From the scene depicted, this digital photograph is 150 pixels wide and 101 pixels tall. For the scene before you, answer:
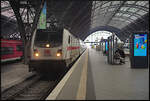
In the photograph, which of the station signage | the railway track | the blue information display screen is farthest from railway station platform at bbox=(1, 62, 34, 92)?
the blue information display screen

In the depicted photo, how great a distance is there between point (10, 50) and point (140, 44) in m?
12.3

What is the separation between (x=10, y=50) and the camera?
1656 centimetres

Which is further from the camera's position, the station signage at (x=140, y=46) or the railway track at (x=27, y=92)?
the station signage at (x=140, y=46)

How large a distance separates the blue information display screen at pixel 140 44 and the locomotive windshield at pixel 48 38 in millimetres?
4292

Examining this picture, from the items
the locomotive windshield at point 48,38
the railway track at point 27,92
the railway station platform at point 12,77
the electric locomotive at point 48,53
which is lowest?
the railway track at point 27,92

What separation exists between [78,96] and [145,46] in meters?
6.40

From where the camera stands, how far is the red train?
15.3m

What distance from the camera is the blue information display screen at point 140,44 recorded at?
9.58 meters

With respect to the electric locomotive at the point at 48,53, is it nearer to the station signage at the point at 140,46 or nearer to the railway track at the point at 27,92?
the railway track at the point at 27,92

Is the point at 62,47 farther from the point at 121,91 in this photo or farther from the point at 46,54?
the point at 121,91

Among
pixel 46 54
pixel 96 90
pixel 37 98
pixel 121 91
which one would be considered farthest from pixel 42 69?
pixel 121 91

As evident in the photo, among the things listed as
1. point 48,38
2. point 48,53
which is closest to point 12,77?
point 48,53

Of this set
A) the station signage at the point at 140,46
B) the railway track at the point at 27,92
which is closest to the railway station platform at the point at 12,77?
the railway track at the point at 27,92

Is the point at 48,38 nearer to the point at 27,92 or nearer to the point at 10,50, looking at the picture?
the point at 27,92
